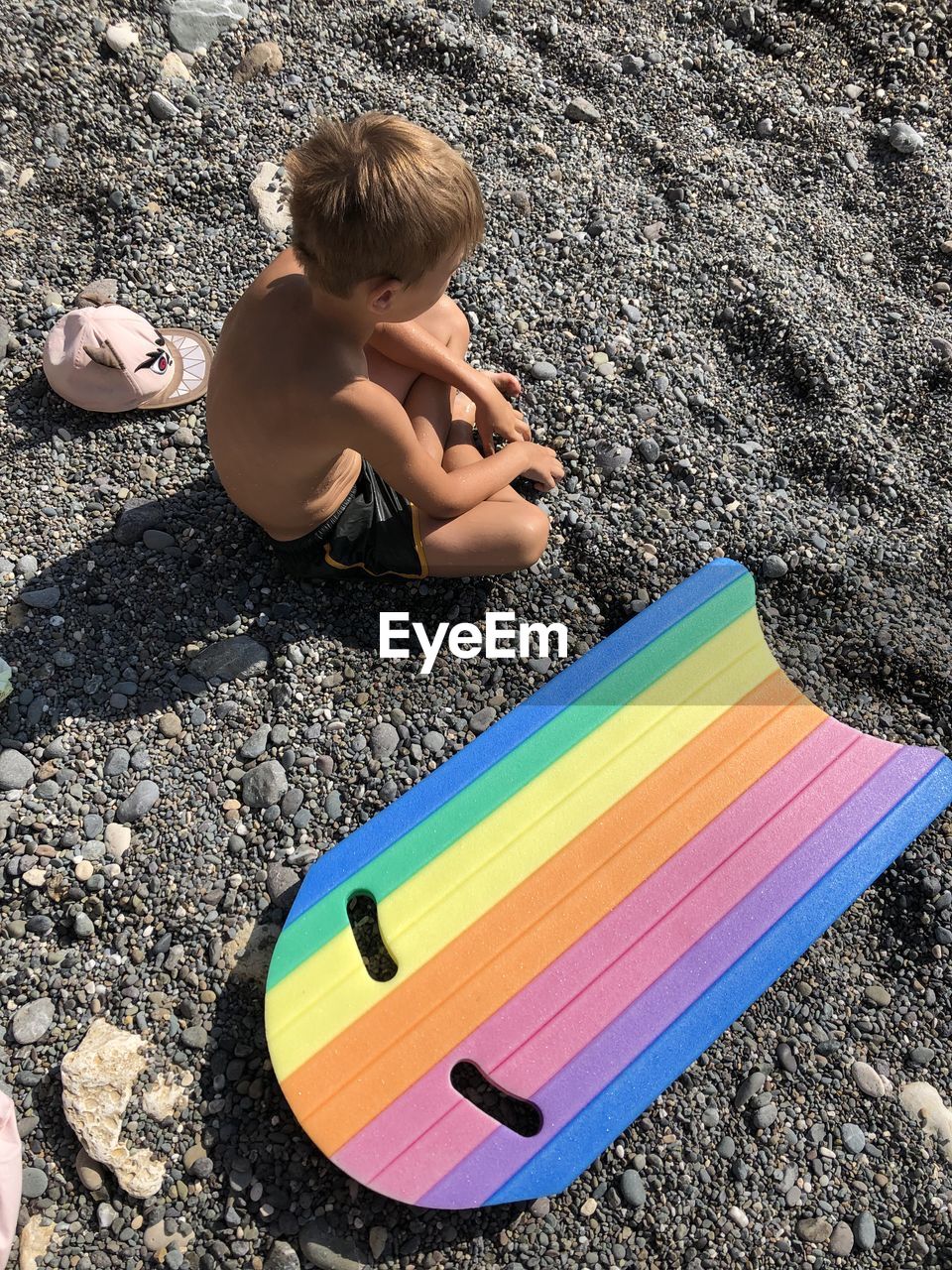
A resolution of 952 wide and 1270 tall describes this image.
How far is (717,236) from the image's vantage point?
2727 mm

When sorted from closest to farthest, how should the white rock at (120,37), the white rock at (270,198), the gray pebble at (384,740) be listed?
the gray pebble at (384,740), the white rock at (270,198), the white rock at (120,37)

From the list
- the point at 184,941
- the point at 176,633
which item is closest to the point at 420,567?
the point at 176,633

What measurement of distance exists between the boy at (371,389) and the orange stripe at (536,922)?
586mm

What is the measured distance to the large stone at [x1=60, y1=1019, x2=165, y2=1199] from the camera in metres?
1.64

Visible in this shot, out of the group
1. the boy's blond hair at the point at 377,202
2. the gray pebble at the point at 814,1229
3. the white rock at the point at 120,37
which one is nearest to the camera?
the boy's blond hair at the point at 377,202

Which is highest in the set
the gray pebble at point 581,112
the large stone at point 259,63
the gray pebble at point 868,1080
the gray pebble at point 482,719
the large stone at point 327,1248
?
the gray pebble at point 581,112

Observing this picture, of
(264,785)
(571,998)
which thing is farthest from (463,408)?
(571,998)

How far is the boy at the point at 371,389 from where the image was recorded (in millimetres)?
1476

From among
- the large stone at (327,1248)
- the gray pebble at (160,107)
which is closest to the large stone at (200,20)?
the gray pebble at (160,107)

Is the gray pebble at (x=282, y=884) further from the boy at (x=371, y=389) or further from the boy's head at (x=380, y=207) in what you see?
the boy's head at (x=380, y=207)

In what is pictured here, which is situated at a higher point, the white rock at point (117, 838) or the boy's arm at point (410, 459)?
the boy's arm at point (410, 459)

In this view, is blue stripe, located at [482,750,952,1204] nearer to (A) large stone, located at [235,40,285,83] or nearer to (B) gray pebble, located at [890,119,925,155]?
(B) gray pebble, located at [890,119,925,155]

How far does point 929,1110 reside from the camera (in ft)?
5.88

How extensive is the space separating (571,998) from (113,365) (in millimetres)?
1698
